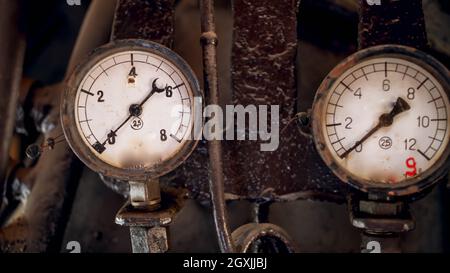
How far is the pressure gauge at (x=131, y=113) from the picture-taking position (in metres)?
0.95

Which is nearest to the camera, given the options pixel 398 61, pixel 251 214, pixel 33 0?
pixel 398 61

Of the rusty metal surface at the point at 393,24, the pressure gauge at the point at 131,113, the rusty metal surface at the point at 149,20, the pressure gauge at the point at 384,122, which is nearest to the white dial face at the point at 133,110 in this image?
the pressure gauge at the point at 131,113

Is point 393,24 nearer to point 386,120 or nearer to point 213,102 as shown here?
point 386,120

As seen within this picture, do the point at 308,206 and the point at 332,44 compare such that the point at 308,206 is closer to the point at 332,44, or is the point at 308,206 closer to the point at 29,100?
the point at 332,44

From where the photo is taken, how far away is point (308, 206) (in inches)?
48.3

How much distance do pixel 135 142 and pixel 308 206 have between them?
55 centimetres

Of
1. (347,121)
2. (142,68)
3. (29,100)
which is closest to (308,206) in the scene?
(347,121)

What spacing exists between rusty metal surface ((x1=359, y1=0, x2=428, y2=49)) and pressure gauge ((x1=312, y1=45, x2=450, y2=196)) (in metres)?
0.12

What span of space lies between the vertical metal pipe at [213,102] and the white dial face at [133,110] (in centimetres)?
7

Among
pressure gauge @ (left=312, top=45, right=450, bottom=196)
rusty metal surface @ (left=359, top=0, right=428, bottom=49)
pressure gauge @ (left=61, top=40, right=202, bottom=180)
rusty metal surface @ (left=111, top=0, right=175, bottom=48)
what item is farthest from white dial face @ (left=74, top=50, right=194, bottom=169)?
rusty metal surface @ (left=359, top=0, right=428, bottom=49)

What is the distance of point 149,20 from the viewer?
112 centimetres

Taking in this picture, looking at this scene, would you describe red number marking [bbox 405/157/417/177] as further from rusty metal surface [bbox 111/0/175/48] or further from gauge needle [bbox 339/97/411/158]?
rusty metal surface [bbox 111/0/175/48]

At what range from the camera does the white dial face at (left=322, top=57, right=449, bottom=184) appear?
94 cm

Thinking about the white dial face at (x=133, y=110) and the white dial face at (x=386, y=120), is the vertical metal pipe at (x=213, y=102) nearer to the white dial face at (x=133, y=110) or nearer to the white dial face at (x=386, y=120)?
the white dial face at (x=133, y=110)
